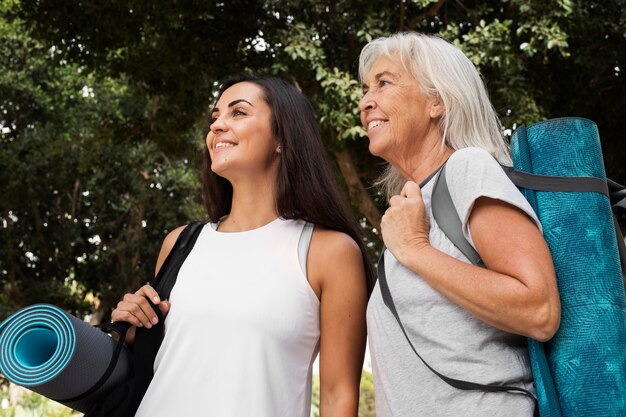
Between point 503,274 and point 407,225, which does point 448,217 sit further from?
point 503,274

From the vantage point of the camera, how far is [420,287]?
2.14 metres

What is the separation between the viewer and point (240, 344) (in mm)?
2740

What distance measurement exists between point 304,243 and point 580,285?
1196 millimetres

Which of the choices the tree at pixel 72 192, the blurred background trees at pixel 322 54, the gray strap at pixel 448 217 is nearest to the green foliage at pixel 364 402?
the blurred background trees at pixel 322 54

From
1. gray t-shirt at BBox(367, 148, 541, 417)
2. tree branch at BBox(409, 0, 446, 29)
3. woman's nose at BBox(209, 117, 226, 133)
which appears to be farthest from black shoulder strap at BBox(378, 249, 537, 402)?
tree branch at BBox(409, 0, 446, 29)

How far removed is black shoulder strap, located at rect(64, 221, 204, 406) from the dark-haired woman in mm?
34

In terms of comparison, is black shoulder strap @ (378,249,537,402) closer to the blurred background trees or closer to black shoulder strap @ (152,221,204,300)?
black shoulder strap @ (152,221,204,300)

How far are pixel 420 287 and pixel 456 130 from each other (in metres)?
0.53

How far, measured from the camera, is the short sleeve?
2.02 m

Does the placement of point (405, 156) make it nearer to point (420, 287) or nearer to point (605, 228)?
point (420, 287)

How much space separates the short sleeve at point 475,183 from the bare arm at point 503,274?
0.02 m

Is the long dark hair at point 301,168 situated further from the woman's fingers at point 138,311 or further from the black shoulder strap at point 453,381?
the black shoulder strap at point 453,381

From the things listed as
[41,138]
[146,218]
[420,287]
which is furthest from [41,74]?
[420,287]

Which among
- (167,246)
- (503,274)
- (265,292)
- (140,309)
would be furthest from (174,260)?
(503,274)
